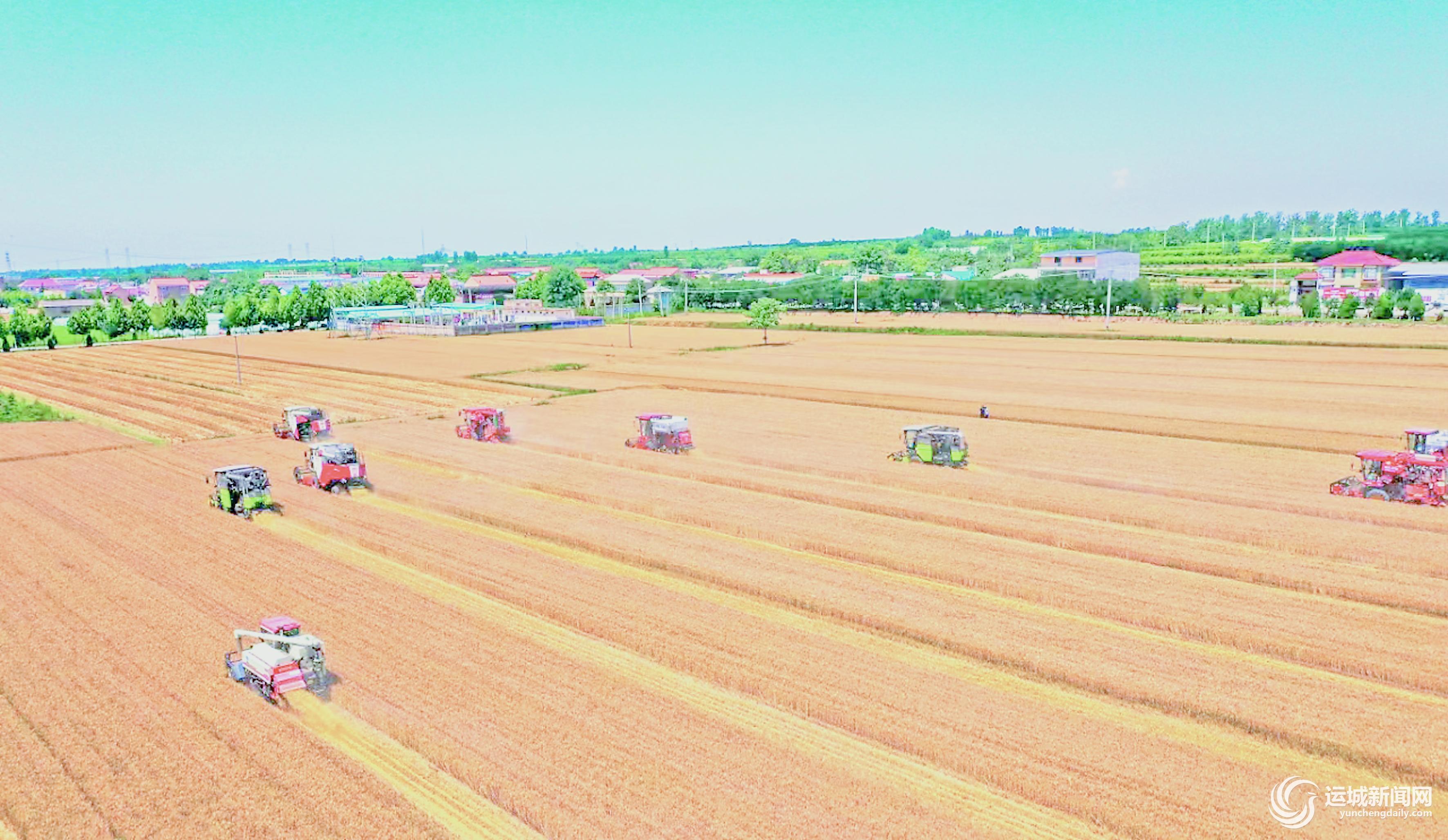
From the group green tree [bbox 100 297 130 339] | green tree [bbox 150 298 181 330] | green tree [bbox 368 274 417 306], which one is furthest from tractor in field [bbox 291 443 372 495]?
green tree [bbox 368 274 417 306]

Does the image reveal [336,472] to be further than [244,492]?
Yes

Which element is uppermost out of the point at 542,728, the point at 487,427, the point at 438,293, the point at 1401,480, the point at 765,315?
the point at 438,293

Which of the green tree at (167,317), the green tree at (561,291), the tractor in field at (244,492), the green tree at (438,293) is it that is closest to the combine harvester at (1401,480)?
the tractor in field at (244,492)

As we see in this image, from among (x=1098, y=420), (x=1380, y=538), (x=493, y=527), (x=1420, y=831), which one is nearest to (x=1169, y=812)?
(x=1420, y=831)

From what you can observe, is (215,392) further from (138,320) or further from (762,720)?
(138,320)

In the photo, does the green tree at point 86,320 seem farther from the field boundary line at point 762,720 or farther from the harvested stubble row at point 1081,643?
the field boundary line at point 762,720

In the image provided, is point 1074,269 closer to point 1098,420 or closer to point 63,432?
point 1098,420

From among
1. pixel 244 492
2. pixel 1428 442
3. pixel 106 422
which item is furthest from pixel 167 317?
pixel 1428 442
